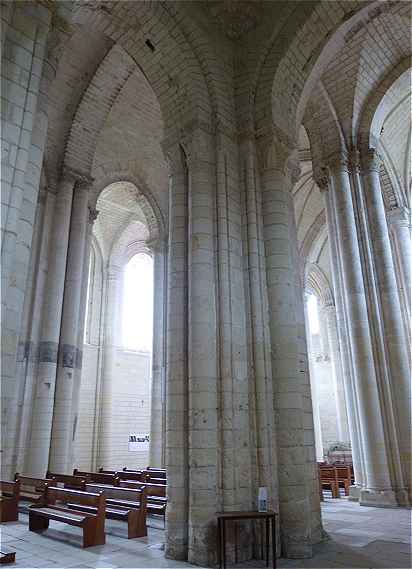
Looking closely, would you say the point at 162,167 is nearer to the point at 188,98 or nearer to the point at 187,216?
the point at 188,98

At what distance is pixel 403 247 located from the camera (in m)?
14.6

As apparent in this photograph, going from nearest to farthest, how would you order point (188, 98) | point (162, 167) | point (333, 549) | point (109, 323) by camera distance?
point (333, 549), point (188, 98), point (162, 167), point (109, 323)

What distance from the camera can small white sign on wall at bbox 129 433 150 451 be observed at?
63.7 feet

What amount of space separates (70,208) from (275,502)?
962 centimetres

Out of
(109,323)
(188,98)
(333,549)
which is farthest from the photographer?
(109,323)

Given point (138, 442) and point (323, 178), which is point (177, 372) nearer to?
point (323, 178)

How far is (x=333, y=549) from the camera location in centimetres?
567

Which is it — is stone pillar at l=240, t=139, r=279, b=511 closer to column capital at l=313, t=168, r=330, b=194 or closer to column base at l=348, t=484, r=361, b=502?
column capital at l=313, t=168, r=330, b=194

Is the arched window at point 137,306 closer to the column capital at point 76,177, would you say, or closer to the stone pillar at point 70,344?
the stone pillar at point 70,344

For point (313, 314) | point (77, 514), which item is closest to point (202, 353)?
point (77, 514)

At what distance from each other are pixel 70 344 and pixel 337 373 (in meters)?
15.8

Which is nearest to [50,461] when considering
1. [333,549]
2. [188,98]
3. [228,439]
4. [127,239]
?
[228,439]

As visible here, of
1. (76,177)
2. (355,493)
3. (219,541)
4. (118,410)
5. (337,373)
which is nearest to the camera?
(219,541)

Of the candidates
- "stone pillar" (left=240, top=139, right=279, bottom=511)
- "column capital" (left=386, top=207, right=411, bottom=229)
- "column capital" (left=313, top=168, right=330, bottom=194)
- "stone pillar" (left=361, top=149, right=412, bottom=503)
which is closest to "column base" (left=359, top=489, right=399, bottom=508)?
"stone pillar" (left=361, top=149, right=412, bottom=503)
